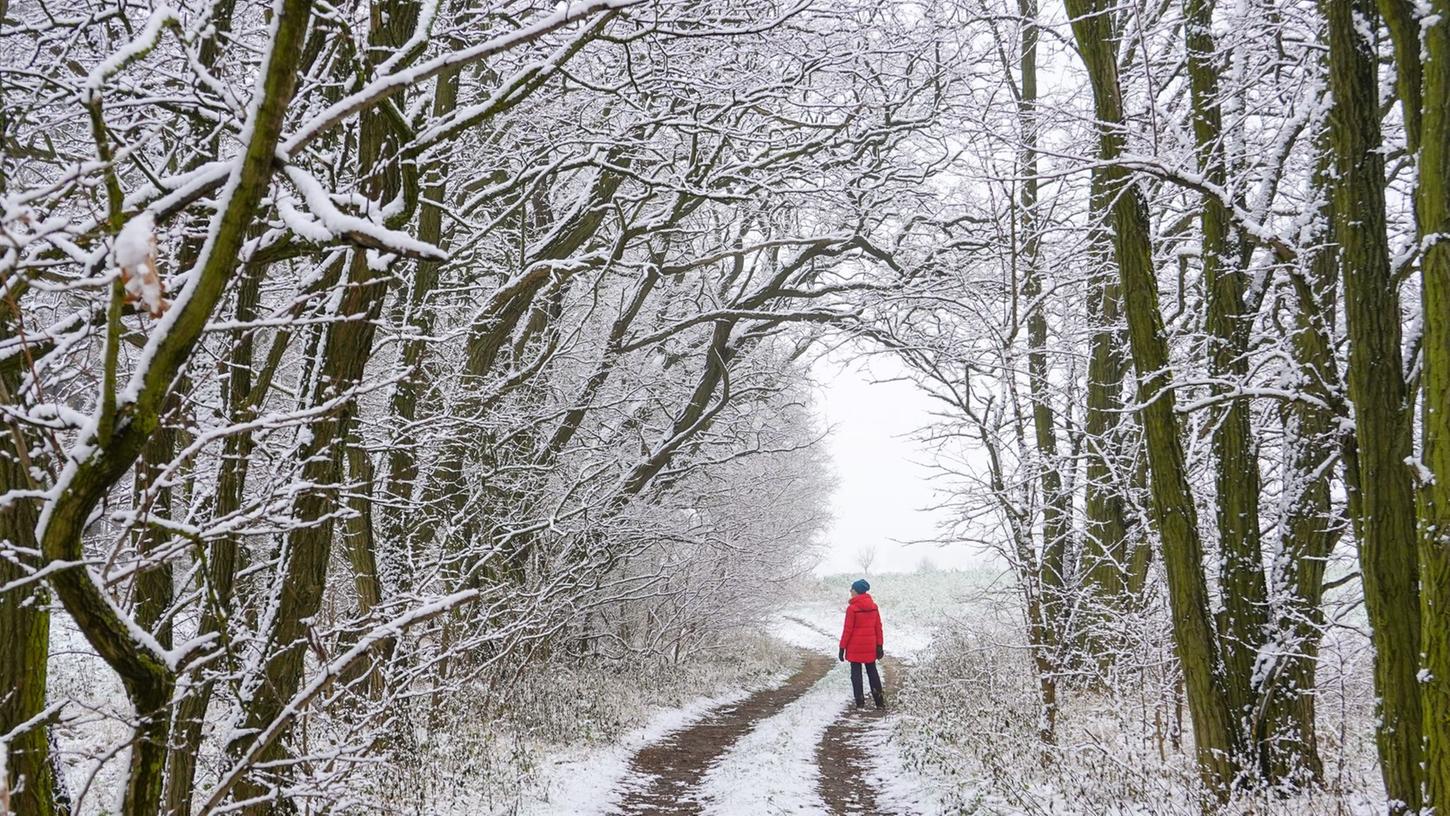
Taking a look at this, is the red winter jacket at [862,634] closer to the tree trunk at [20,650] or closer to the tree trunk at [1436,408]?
the tree trunk at [1436,408]

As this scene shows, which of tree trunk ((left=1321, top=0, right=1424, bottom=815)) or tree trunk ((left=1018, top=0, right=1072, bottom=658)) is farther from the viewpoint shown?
tree trunk ((left=1018, top=0, right=1072, bottom=658))

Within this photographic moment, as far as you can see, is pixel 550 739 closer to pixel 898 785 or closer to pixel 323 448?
pixel 898 785

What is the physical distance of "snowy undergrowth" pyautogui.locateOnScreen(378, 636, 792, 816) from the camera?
636 centimetres

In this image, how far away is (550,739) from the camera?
8.91 meters

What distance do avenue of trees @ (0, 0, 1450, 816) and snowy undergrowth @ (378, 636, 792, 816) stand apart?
1.79ft

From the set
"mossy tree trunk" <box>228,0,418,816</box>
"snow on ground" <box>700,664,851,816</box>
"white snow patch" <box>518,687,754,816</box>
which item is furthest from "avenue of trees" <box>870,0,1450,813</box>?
"white snow patch" <box>518,687,754,816</box>

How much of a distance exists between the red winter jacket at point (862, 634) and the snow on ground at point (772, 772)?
0.95 metres

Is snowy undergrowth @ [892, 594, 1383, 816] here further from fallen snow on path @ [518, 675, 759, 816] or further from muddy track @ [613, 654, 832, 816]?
fallen snow on path @ [518, 675, 759, 816]

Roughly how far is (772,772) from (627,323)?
502 centimetres

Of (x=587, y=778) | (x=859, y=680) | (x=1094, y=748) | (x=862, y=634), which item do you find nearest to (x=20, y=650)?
(x=587, y=778)

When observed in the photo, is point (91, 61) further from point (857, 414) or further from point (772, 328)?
point (857, 414)

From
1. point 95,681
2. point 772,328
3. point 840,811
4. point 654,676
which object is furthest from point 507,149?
point 654,676

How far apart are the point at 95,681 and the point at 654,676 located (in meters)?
7.03

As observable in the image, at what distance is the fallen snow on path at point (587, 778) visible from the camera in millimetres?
6781
